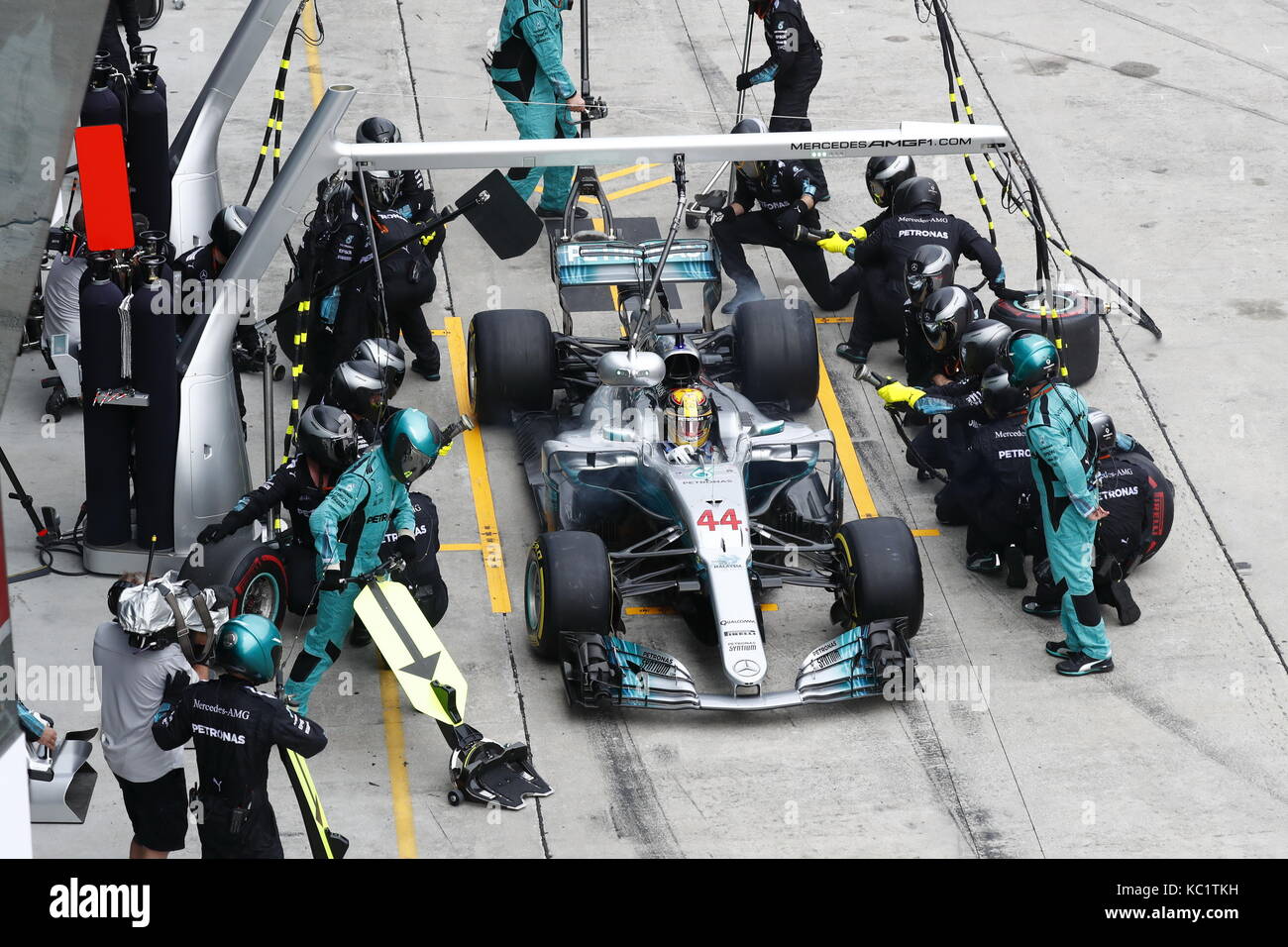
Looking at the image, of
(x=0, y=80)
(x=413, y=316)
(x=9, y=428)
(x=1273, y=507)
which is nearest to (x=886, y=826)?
(x=1273, y=507)

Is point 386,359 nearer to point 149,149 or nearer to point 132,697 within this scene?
point 132,697

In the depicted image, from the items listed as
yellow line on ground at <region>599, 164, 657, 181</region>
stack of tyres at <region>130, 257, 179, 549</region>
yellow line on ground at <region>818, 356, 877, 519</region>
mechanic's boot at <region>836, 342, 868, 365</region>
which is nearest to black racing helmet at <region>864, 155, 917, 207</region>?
mechanic's boot at <region>836, 342, 868, 365</region>

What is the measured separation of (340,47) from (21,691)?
10079 millimetres

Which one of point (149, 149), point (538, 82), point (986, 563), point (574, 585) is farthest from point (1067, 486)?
point (149, 149)

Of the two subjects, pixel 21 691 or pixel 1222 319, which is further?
pixel 1222 319

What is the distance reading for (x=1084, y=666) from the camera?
1016 cm

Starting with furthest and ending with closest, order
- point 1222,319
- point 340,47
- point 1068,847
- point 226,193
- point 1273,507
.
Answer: point 340,47 → point 226,193 → point 1222,319 → point 1273,507 → point 1068,847

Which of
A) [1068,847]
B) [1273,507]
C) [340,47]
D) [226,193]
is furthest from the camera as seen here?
[340,47]

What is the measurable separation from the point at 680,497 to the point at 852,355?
374 cm

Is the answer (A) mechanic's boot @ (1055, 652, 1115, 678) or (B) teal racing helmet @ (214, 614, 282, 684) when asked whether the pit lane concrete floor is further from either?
(B) teal racing helmet @ (214, 614, 282, 684)

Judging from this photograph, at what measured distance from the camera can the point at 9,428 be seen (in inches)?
484

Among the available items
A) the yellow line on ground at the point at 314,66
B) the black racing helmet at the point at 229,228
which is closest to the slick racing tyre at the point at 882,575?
the black racing helmet at the point at 229,228

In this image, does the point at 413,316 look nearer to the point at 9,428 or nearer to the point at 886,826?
the point at 9,428

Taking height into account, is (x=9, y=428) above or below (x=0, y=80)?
below
